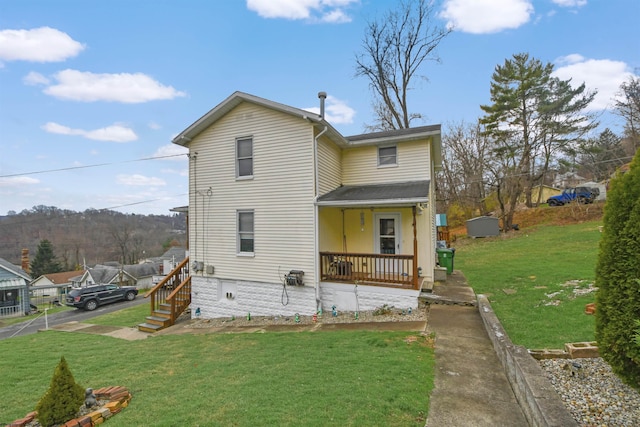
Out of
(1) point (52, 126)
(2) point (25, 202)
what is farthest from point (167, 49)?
(2) point (25, 202)

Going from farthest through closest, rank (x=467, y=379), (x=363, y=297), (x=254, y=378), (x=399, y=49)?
(x=399, y=49) → (x=363, y=297) → (x=254, y=378) → (x=467, y=379)

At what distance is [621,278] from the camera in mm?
2979

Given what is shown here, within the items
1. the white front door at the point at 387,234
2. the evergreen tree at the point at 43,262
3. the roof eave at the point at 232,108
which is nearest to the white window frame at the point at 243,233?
the roof eave at the point at 232,108

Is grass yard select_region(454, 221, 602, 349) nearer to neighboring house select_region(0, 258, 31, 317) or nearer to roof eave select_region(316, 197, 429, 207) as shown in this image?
roof eave select_region(316, 197, 429, 207)

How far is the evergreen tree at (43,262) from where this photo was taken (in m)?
48.6

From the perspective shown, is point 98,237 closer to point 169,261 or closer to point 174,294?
point 169,261

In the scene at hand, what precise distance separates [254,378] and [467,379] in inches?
124

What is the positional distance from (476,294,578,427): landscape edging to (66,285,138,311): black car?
1036 inches

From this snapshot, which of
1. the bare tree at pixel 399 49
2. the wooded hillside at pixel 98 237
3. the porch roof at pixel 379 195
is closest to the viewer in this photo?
the porch roof at pixel 379 195

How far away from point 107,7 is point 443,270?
53.0ft

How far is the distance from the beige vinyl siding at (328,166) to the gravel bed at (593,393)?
6933mm

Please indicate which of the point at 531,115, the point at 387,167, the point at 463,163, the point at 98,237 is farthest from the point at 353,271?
the point at 98,237

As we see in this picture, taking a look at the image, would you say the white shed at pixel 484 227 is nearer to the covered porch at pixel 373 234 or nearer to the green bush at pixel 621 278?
the covered porch at pixel 373 234

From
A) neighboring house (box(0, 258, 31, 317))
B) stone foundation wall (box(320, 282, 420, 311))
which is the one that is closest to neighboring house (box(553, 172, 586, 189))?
stone foundation wall (box(320, 282, 420, 311))
